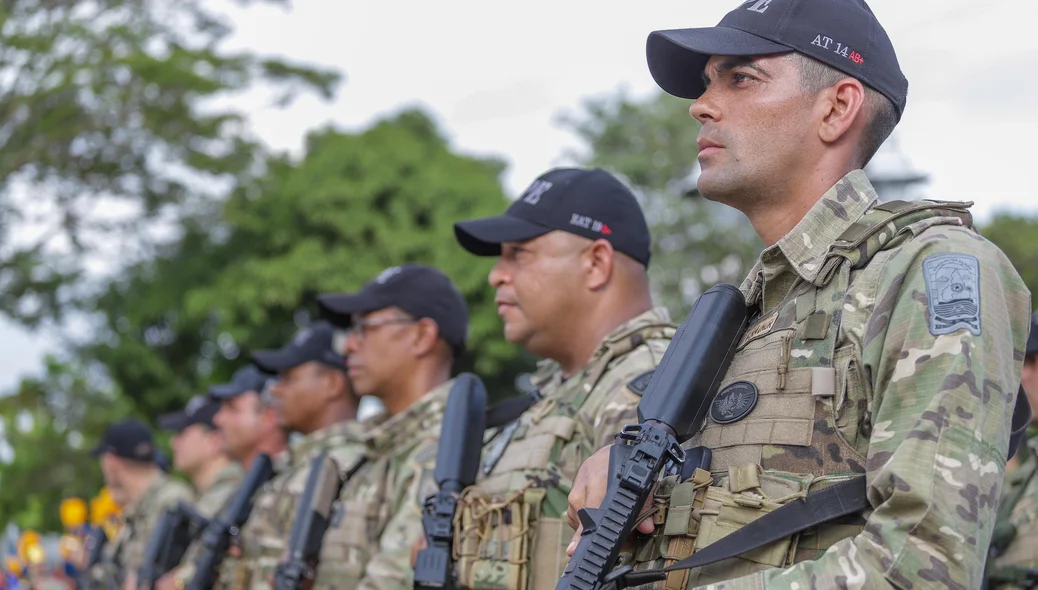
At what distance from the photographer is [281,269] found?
1953cm

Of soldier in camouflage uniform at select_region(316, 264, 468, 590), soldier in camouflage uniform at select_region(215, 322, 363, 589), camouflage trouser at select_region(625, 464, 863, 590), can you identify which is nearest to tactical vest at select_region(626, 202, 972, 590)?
camouflage trouser at select_region(625, 464, 863, 590)

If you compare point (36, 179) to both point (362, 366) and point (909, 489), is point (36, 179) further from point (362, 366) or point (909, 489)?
point (909, 489)

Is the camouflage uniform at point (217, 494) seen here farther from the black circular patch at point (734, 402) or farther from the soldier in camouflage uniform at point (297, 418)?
the black circular patch at point (734, 402)

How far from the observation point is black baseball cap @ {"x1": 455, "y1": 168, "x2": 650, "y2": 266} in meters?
4.24

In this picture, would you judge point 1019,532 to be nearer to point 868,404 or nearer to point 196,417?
point 868,404

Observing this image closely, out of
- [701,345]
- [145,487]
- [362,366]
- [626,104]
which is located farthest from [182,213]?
[701,345]

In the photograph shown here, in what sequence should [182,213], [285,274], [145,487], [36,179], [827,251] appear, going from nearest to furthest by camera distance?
[827,251], [145,487], [36,179], [182,213], [285,274]

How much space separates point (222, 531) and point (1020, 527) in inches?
187

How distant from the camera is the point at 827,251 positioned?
2.39m

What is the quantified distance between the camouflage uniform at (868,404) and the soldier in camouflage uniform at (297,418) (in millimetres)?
4570

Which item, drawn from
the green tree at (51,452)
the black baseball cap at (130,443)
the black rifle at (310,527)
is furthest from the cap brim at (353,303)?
the green tree at (51,452)

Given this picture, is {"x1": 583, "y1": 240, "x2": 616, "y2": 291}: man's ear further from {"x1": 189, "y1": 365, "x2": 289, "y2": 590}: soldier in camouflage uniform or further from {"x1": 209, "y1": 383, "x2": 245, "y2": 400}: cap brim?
{"x1": 209, "y1": 383, "x2": 245, "y2": 400}: cap brim

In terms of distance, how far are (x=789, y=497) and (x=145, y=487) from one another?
9346mm

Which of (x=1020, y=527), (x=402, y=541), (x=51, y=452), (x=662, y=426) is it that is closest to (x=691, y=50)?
(x=662, y=426)
